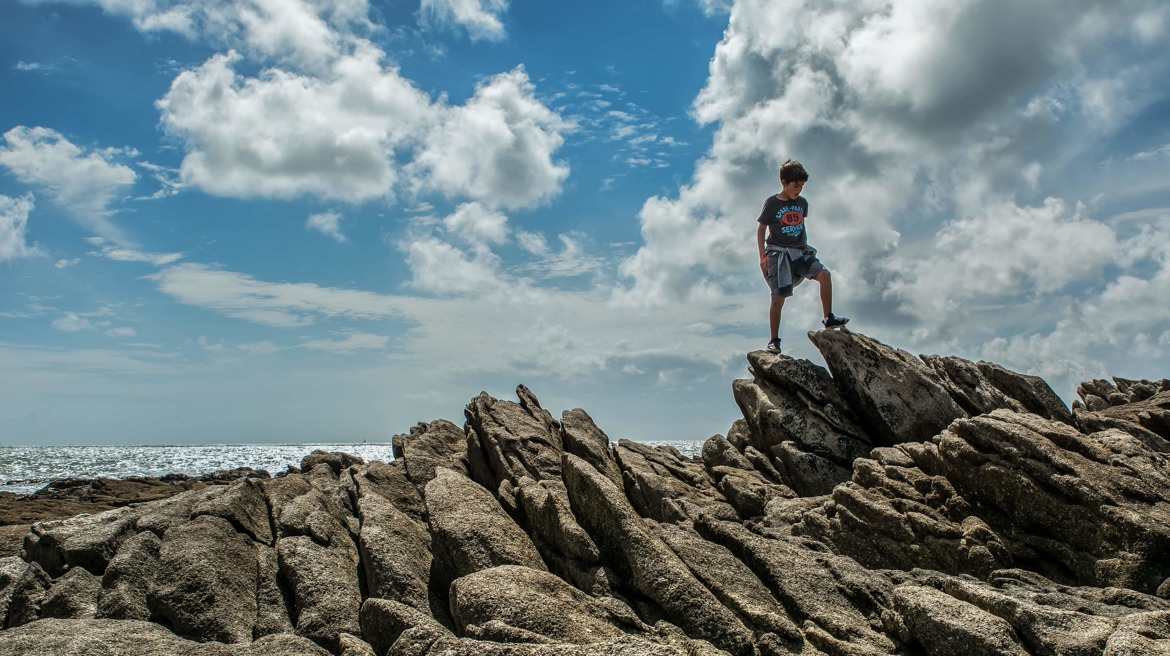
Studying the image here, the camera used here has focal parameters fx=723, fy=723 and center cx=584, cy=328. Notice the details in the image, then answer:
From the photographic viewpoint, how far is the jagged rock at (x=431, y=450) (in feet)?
80.1

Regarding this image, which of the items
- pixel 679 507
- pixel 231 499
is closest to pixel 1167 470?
pixel 679 507

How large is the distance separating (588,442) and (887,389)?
1088cm

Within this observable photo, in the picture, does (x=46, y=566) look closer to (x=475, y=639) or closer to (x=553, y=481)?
(x=553, y=481)

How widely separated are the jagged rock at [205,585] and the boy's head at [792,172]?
21815 mm

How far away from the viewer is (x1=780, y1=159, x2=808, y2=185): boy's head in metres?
27.6

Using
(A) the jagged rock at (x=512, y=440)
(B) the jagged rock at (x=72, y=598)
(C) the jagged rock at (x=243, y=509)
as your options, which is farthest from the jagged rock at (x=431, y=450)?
(B) the jagged rock at (x=72, y=598)

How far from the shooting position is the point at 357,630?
13703mm

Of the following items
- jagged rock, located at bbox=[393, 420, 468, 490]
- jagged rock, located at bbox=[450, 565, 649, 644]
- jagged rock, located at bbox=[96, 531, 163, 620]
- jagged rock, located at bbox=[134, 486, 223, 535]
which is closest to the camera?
jagged rock, located at bbox=[450, 565, 649, 644]

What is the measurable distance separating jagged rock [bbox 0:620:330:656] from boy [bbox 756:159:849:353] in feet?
71.5

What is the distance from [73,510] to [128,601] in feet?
74.1

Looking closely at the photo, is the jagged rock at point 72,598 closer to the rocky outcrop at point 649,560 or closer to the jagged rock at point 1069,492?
the rocky outcrop at point 649,560

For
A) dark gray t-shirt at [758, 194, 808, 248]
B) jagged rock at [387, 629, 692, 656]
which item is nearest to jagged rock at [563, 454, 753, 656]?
jagged rock at [387, 629, 692, 656]

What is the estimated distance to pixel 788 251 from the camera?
28.5 metres

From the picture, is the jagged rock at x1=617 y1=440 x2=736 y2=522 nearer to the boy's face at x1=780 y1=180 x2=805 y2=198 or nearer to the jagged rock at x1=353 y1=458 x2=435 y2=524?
the jagged rock at x1=353 y1=458 x2=435 y2=524
